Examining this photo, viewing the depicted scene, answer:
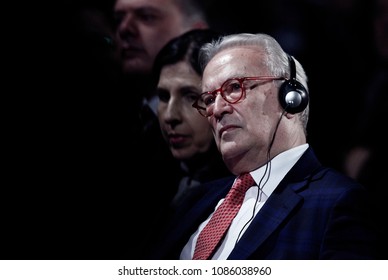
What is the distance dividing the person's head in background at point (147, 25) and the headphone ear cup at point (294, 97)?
2.24ft

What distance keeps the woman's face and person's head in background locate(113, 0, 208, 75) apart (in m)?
0.25

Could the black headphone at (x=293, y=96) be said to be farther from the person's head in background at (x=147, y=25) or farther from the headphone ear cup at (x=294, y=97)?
the person's head in background at (x=147, y=25)

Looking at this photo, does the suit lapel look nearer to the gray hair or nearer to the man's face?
the gray hair

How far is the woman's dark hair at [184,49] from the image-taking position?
6.45 feet

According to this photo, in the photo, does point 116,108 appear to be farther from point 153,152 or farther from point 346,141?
point 346,141

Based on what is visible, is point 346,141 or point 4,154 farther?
point 4,154

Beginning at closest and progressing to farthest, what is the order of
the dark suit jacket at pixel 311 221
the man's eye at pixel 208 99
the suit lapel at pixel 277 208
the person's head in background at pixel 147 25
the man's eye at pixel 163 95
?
1. the dark suit jacket at pixel 311 221
2. the suit lapel at pixel 277 208
3. the man's eye at pixel 208 99
4. the man's eye at pixel 163 95
5. the person's head in background at pixel 147 25

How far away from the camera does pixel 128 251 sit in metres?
1.93

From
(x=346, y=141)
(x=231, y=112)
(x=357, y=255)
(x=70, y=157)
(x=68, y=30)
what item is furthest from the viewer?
(x=68, y=30)

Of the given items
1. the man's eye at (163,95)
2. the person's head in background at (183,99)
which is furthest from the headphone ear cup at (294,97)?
the man's eye at (163,95)

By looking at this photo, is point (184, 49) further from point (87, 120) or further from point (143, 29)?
point (87, 120)

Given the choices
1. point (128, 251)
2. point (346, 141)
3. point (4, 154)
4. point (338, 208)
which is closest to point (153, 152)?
point (128, 251)

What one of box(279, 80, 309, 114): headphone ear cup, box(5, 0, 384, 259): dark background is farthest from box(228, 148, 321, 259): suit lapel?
box(5, 0, 384, 259): dark background

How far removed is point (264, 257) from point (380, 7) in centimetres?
99
